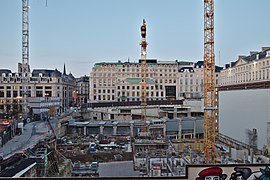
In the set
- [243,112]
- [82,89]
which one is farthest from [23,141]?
[82,89]

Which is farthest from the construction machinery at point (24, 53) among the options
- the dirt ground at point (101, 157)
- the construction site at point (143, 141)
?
the dirt ground at point (101, 157)

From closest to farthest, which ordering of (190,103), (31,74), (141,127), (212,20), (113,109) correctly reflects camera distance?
1. (212,20)
2. (141,127)
3. (113,109)
4. (190,103)
5. (31,74)

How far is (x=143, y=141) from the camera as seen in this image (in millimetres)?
7711

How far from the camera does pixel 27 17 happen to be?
13.1 meters

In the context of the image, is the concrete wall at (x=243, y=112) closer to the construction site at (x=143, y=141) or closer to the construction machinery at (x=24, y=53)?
the construction site at (x=143, y=141)

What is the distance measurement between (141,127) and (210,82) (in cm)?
390

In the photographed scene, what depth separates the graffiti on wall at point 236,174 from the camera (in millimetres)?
1104

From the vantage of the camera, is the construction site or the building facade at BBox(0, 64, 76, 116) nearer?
the construction site

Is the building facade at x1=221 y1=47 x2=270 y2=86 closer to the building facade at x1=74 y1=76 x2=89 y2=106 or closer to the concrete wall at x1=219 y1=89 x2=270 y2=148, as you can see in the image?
the concrete wall at x1=219 y1=89 x2=270 y2=148

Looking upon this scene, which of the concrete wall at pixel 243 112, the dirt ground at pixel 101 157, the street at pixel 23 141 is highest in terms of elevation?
the concrete wall at pixel 243 112

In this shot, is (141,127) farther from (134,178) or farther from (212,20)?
(134,178)

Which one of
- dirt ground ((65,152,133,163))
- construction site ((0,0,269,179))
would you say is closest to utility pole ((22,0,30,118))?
construction site ((0,0,269,179))

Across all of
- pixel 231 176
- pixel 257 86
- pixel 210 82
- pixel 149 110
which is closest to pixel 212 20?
pixel 210 82

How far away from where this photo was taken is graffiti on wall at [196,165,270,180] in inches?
43.5
